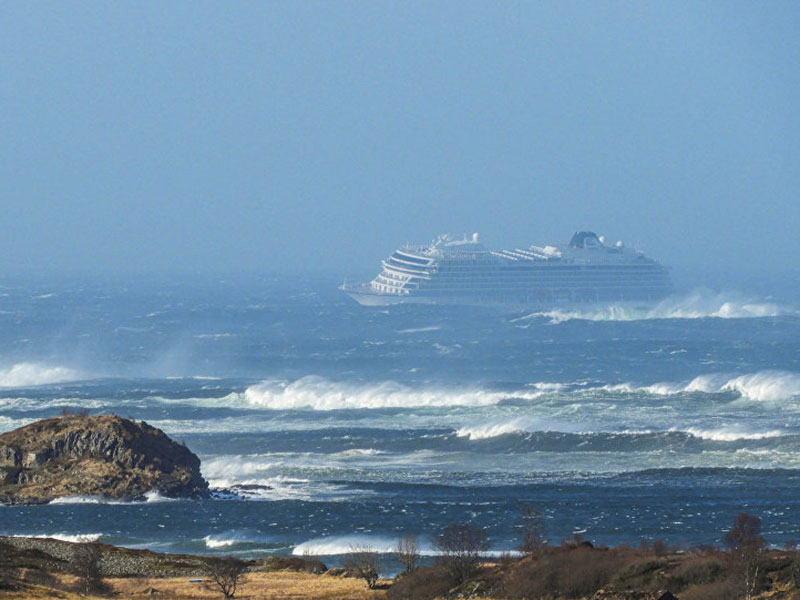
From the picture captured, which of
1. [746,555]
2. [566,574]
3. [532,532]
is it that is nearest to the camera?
[746,555]

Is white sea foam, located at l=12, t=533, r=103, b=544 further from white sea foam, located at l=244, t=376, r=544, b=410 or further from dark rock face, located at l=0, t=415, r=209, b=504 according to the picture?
white sea foam, located at l=244, t=376, r=544, b=410

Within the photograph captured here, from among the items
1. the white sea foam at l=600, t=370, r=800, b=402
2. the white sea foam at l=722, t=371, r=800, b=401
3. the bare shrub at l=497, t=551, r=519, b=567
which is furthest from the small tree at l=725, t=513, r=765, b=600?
the white sea foam at l=722, t=371, r=800, b=401

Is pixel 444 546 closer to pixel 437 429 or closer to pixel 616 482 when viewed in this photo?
pixel 616 482

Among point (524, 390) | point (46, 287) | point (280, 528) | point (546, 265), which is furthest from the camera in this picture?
point (46, 287)

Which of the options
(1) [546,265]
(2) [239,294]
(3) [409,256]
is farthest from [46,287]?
(1) [546,265]

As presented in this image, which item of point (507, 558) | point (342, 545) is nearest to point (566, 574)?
point (507, 558)

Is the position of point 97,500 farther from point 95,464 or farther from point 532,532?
point 532,532
